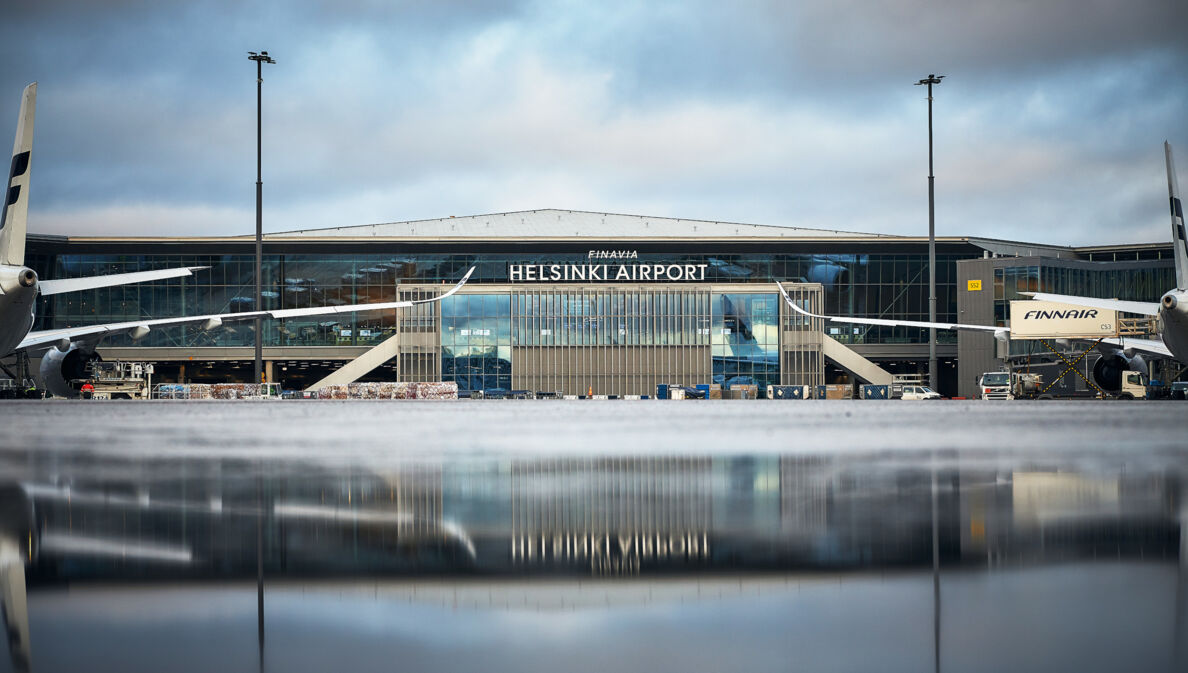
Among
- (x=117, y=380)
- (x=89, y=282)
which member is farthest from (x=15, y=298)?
(x=117, y=380)

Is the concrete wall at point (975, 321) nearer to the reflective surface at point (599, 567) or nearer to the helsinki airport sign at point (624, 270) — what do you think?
the helsinki airport sign at point (624, 270)

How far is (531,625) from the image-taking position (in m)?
4.33

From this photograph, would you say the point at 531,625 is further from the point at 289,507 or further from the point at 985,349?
the point at 985,349

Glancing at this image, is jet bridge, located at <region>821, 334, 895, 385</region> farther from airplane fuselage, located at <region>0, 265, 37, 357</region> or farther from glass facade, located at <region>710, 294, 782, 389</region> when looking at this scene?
airplane fuselage, located at <region>0, 265, 37, 357</region>

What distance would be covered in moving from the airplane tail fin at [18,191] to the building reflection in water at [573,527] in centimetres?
2158

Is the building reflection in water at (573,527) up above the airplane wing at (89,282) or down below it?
below

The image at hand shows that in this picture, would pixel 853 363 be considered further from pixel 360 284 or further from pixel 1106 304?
pixel 1106 304

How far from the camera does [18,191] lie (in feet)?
99.1

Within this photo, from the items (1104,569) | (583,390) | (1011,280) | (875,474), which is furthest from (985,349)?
(1104,569)

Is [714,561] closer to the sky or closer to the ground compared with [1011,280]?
closer to the ground

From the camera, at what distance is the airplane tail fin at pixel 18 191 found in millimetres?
29500

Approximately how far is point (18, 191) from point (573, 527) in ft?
96.1

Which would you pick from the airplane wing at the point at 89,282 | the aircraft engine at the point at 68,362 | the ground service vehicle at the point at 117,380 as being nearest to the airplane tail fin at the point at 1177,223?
the airplane wing at the point at 89,282

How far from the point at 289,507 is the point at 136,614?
12.7ft
